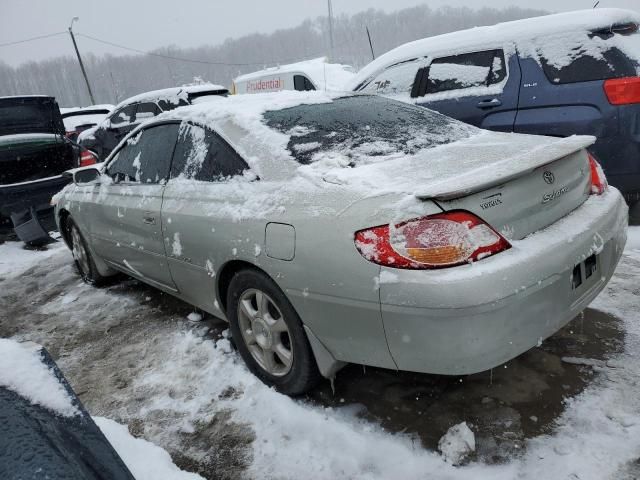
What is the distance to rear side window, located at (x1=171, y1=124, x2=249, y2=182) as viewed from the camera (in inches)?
97.5

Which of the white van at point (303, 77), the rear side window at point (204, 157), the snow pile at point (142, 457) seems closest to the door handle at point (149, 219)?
the rear side window at point (204, 157)

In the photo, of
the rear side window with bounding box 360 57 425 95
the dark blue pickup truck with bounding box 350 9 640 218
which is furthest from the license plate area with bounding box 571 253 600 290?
the rear side window with bounding box 360 57 425 95

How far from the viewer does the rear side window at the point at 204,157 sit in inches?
97.5

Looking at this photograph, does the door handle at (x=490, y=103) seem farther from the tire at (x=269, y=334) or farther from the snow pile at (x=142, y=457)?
the snow pile at (x=142, y=457)

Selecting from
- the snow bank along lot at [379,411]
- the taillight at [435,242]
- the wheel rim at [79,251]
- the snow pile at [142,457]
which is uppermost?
the taillight at [435,242]

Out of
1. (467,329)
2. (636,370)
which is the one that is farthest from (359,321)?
(636,370)

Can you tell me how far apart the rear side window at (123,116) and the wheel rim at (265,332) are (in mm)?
9152

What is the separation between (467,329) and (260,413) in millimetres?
1187

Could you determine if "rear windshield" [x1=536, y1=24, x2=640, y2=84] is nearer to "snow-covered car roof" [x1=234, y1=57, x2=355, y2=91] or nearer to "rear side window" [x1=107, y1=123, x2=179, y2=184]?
"rear side window" [x1=107, y1=123, x2=179, y2=184]

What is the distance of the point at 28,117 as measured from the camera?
641 cm

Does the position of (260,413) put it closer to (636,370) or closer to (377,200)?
(377,200)

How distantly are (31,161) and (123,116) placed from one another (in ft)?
14.5

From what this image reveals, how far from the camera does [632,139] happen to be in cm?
400

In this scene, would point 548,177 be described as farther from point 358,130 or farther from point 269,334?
point 269,334
